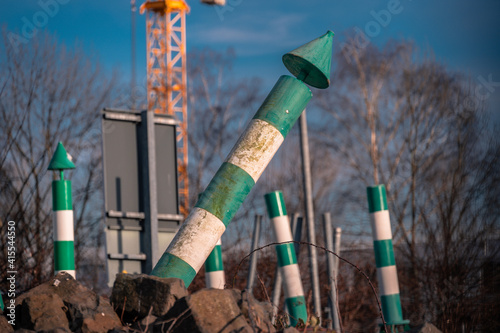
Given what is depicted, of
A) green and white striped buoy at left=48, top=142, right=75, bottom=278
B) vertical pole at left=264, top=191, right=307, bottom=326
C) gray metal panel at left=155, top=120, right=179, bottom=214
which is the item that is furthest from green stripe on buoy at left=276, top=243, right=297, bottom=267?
green and white striped buoy at left=48, top=142, right=75, bottom=278

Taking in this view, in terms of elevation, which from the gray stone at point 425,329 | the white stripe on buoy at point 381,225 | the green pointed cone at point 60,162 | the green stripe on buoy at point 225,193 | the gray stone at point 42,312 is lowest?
the gray stone at point 425,329

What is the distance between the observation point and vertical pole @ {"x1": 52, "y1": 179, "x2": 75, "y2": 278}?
5223 millimetres

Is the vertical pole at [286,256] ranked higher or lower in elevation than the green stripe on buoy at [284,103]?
lower

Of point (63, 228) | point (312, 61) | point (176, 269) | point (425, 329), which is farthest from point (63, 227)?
point (425, 329)

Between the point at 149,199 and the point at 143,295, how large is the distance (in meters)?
1.98

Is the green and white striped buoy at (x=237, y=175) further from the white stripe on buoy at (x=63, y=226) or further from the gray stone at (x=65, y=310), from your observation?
the white stripe on buoy at (x=63, y=226)

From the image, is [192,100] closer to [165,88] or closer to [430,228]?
[165,88]

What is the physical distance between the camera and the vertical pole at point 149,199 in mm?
5480

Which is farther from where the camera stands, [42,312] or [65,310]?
[65,310]

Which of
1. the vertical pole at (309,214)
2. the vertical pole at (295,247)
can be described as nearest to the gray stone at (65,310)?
the vertical pole at (309,214)

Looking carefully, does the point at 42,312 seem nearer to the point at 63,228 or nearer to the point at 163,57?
the point at 63,228

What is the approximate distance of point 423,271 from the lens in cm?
1053

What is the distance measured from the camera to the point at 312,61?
4.64 meters

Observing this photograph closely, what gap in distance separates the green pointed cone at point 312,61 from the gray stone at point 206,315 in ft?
6.17
